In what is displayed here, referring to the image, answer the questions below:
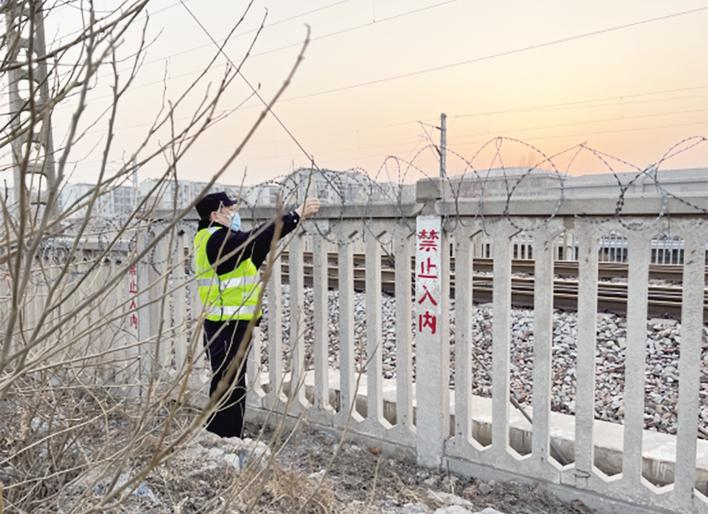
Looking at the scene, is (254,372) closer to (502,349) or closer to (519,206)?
(502,349)

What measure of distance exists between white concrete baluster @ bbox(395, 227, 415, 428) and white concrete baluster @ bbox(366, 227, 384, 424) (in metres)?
0.17

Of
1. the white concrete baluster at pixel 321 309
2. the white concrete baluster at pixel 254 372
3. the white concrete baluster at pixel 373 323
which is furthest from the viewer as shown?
the white concrete baluster at pixel 254 372

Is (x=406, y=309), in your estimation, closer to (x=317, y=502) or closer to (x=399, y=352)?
(x=399, y=352)

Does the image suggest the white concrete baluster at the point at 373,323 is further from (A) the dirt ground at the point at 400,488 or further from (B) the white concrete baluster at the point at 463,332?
(B) the white concrete baluster at the point at 463,332

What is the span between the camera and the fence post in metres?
3.64

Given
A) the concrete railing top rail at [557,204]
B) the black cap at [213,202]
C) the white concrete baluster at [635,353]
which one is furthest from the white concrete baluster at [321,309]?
the white concrete baluster at [635,353]

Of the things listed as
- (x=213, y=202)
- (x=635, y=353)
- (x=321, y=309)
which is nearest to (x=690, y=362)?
(x=635, y=353)

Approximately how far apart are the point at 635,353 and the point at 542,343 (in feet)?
1.61

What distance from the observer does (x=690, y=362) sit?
2883 mm

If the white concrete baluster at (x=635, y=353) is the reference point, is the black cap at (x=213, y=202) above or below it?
above

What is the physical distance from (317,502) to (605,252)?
1836 centimetres

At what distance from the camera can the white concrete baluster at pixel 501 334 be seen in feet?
11.1

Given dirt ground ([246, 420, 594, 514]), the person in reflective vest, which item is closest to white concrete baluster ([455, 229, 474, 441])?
dirt ground ([246, 420, 594, 514])

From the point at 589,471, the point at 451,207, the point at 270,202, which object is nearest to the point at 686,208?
the point at 451,207
